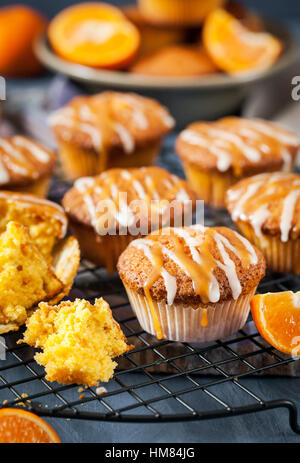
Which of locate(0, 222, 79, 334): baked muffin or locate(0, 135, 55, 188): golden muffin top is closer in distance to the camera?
locate(0, 222, 79, 334): baked muffin

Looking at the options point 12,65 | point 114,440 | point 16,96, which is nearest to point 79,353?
point 114,440

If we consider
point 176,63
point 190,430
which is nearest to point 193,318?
point 190,430

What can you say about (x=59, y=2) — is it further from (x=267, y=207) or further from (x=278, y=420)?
(x=278, y=420)

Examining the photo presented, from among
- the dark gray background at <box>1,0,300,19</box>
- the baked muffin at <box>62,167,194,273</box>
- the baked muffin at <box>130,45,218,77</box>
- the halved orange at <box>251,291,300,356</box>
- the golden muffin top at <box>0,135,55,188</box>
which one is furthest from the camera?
the dark gray background at <box>1,0,300,19</box>

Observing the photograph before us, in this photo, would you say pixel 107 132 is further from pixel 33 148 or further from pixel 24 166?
pixel 24 166

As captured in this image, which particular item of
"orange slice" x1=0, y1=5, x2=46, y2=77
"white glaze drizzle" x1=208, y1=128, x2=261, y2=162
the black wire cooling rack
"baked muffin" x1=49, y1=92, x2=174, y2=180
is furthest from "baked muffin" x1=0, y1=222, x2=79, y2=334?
"orange slice" x1=0, y1=5, x2=46, y2=77

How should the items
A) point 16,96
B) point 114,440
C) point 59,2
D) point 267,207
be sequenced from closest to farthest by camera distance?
point 114,440 < point 267,207 < point 16,96 < point 59,2

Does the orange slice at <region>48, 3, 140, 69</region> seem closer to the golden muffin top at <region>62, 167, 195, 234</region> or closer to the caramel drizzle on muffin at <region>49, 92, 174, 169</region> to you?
the caramel drizzle on muffin at <region>49, 92, 174, 169</region>

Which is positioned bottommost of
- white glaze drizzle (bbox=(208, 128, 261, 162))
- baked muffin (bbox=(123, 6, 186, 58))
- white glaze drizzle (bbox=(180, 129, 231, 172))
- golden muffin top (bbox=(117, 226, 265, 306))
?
white glaze drizzle (bbox=(180, 129, 231, 172))
